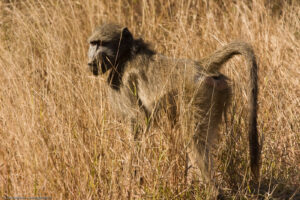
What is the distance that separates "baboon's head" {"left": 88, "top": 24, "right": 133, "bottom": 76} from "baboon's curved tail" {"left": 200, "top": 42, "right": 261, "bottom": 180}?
0.74 m

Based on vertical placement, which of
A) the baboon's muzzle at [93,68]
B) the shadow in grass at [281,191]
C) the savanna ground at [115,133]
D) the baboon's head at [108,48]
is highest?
the baboon's head at [108,48]

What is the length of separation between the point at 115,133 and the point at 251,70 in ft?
3.54

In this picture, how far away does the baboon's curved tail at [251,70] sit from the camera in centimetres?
279

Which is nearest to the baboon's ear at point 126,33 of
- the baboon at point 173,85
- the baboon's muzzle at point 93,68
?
the baboon at point 173,85

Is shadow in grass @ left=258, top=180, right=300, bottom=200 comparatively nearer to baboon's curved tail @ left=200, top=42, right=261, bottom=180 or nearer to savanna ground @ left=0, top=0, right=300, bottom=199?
savanna ground @ left=0, top=0, right=300, bottom=199

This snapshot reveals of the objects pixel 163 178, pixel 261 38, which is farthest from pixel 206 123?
pixel 261 38

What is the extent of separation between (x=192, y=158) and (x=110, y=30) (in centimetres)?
137

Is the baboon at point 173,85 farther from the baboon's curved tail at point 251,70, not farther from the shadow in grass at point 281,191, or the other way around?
the shadow in grass at point 281,191

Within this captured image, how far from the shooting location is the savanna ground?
269cm

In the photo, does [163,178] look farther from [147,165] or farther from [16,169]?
[16,169]

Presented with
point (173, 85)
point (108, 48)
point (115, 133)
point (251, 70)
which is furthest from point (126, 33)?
point (251, 70)

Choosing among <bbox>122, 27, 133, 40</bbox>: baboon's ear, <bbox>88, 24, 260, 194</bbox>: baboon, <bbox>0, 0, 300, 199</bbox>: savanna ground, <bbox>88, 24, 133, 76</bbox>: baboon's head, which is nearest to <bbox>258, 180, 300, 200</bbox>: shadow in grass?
<bbox>0, 0, 300, 199</bbox>: savanna ground

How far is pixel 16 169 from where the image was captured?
2.79 metres

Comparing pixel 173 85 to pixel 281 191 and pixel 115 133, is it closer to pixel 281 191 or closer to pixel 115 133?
pixel 115 133
